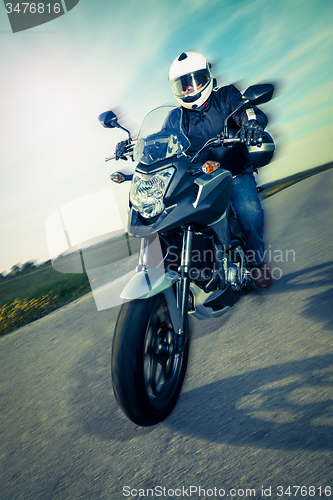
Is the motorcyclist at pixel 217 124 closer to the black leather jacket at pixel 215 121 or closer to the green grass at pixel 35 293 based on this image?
the black leather jacket at pixel 215 121

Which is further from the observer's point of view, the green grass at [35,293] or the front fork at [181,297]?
the green grass at [35,293]

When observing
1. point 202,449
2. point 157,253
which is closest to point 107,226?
point 157,253

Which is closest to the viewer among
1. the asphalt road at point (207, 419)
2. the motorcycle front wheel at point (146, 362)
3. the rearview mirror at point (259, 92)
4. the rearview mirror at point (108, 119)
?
the asphalt road at point (207, 419)

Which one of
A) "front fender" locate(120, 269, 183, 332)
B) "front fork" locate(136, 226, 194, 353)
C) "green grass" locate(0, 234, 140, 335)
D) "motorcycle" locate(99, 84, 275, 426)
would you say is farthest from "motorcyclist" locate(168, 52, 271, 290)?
"green grass" locate(0, 234, 140, 335)

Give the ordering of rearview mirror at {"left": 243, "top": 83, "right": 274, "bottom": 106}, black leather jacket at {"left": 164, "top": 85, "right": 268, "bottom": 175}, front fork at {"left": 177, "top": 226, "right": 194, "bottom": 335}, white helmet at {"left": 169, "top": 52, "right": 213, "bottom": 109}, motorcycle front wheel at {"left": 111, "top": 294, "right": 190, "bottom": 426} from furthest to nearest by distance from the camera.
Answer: black leather jacket at {"left": 164, "top": 85, "right": 268, "bottom": 175} → white helmet at {"left": 169, "top": 52, "right": 213, "bottom": 109} → front fork at {"left": 177, "top": 226, "right": 194, "bottom": 335} → rearview mirror at {"left": 243, "top": 83, "right": 274, "bottom": 106} → motorcycle front wheel at {"left": 111, "top": 294, "right": 190, "bottom": 426}

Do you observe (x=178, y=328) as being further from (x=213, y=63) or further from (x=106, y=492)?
(x=213, y=63)

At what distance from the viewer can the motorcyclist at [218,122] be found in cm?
251

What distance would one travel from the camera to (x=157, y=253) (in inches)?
85.3

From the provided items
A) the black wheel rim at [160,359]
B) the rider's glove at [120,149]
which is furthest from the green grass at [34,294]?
the black wheel rim at [160,359]

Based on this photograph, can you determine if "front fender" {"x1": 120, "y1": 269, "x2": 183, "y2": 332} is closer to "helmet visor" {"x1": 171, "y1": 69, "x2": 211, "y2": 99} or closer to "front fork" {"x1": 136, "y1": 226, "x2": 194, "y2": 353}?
"front fork" {"x1": 136, "y1": 226, "x2": 194, "y2": 353}

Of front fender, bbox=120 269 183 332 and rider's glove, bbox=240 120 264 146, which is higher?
rider's glove, bbox=240 120 264 146

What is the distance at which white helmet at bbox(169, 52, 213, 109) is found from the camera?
249 cm

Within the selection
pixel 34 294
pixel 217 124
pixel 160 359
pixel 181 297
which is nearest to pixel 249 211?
pixel 217 124

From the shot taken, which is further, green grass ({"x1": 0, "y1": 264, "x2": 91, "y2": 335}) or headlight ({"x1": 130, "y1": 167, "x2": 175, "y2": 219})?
green grass ({"x1": 0, "y1": 264, "x2": 91, "y2": 335})
